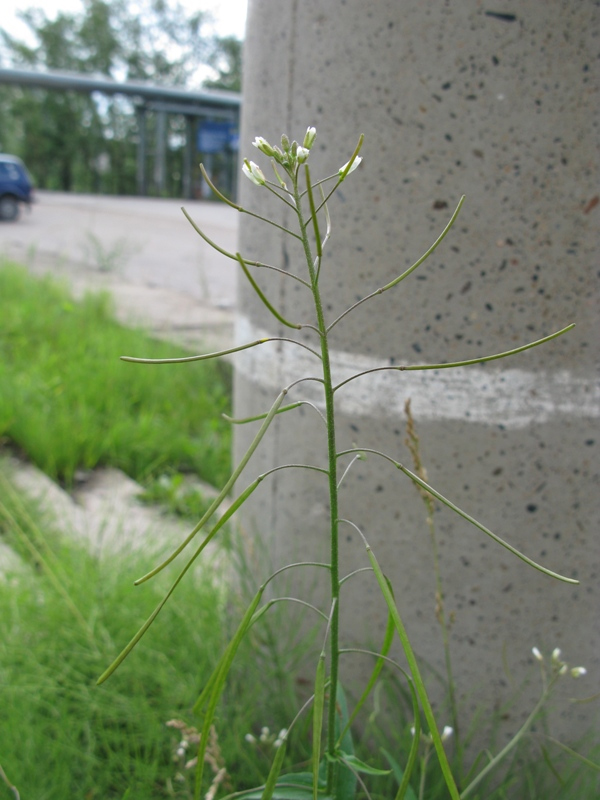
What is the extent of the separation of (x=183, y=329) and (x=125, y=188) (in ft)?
84.5

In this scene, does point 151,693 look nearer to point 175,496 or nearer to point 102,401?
point 175,496

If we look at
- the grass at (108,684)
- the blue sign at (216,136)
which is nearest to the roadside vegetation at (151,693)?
the grass at (108,684)

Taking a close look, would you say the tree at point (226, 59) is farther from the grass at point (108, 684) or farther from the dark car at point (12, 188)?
the grass at point (108, 684)

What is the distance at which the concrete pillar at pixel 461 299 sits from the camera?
119 cm

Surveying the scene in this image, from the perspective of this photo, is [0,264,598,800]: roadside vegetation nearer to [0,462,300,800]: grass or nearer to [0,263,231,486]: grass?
[0,462,300,800]: grass

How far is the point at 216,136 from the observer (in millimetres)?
21078

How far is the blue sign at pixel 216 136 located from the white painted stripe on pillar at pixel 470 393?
2055cm

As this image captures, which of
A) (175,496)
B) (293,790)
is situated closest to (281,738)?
(293,790)

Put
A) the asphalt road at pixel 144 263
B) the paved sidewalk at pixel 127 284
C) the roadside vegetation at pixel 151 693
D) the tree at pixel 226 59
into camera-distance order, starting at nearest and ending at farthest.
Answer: the roadside vegetation at pixel 151 693 < the paved sidewalk at pixel 127 284 < the asphalt road at pixel 144 263 < the tree at pixel 226 59

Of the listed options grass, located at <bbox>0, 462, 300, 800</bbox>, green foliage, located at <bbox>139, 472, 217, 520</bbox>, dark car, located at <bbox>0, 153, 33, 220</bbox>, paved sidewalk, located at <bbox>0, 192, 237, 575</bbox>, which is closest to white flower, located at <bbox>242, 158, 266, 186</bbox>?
grass, located at <bbox>0, 462, 300, 800</bbox>

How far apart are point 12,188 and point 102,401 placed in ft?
34.4

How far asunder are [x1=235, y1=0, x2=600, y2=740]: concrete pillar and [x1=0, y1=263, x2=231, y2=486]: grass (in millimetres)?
1669

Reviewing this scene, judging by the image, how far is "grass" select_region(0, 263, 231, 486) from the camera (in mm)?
3094

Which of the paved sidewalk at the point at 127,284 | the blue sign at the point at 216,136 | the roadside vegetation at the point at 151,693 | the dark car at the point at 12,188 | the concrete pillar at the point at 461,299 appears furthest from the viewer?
the blue sign at the point at 216,136
